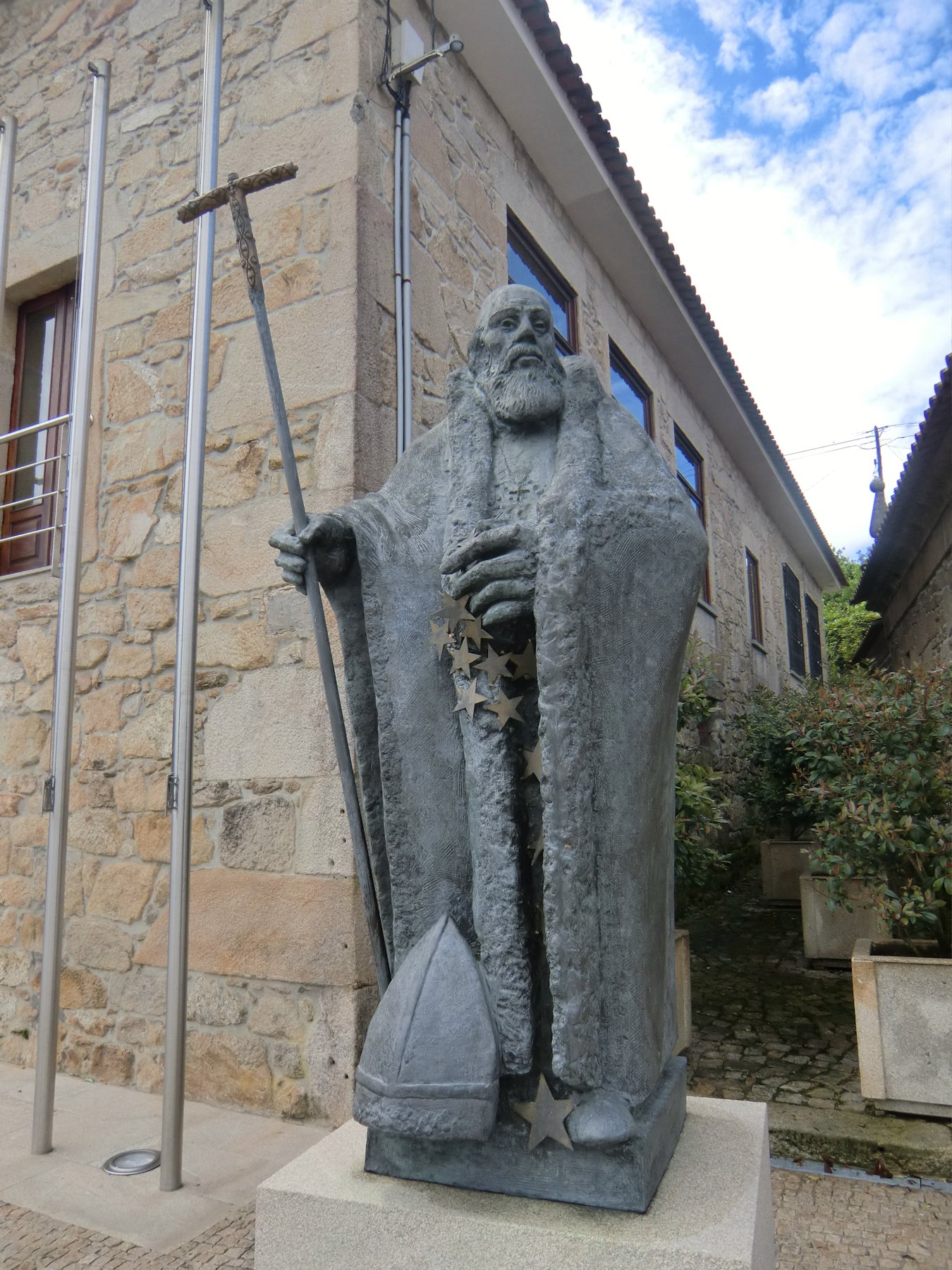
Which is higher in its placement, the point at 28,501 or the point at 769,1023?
the point at 28,501

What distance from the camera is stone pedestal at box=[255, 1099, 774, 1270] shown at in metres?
1.34

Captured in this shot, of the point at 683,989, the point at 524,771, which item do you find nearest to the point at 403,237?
the point at 524,771

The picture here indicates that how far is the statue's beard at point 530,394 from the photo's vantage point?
179cm

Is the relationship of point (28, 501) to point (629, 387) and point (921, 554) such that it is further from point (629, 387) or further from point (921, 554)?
point (921, 554)

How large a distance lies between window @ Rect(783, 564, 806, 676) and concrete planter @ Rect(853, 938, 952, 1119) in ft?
35.4

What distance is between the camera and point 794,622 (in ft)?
48.1

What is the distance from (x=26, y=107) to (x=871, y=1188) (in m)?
6.24

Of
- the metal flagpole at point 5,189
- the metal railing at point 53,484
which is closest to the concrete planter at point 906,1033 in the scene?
the metal railing at point 53,484

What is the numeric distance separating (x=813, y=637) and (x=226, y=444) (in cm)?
1454

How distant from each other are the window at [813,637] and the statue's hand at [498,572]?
14963mm

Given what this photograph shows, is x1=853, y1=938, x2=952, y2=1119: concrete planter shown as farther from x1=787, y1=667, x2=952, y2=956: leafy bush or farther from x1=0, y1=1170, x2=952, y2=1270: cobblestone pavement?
x1=0, y1=1170, x2=952, y2=1270: cobblestone pavement

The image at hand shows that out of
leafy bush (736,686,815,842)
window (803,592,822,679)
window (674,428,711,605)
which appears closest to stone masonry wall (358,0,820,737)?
window (674,428,711,605)

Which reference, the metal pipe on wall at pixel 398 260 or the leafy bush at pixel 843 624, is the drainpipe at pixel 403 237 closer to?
the metal pipe on wall at pixel 398 260

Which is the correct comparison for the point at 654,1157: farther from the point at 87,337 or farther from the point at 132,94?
the point at 132,94
